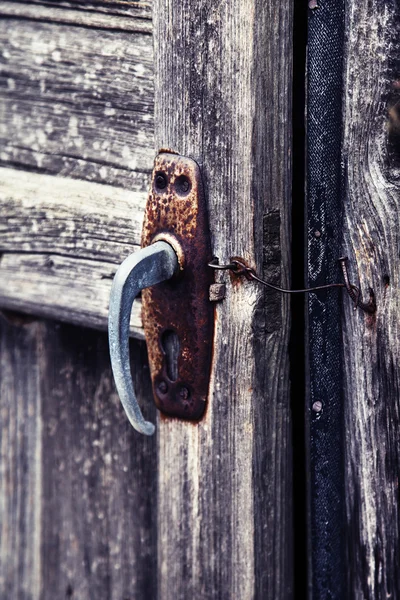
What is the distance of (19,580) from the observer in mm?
1015

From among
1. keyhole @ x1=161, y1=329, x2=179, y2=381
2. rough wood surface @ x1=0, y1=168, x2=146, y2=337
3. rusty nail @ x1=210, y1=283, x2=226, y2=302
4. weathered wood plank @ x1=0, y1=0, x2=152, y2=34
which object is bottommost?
keyhole @ x1=161, y1=329, x2=179, y2=381

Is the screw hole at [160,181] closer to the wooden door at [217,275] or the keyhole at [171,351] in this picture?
the wooden door at [217,275]

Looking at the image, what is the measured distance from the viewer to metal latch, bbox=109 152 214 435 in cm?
68

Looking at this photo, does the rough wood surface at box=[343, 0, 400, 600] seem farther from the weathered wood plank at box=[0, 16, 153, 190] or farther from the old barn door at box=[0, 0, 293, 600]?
the weathered wood plank at box=[0, 16, 153, 190]

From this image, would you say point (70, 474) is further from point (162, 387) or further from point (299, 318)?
point (299, 318)

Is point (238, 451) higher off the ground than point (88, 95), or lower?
lower

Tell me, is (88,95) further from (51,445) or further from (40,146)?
(51,445)

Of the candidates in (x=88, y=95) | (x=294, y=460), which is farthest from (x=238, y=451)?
(x=88, y=95)

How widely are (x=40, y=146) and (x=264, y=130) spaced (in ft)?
0.98

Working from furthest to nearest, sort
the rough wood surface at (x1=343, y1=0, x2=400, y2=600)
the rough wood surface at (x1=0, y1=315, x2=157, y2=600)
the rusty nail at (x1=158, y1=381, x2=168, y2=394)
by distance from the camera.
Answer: the rough wood surface at (x1=0, y1=315, x2=157, y2=600), the rusty nail at (x1=158, y1=381, x2=168, y2=394), the rough wood surface at (x1=343, y1=0, x2=400, y2=600)

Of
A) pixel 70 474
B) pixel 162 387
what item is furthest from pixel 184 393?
pixel 70 474

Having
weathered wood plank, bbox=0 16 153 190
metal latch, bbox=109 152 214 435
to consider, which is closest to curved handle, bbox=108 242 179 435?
metal latch, bbox=109 152 214 435

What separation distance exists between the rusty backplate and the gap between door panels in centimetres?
9

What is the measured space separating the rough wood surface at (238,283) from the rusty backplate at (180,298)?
0.04 feet
